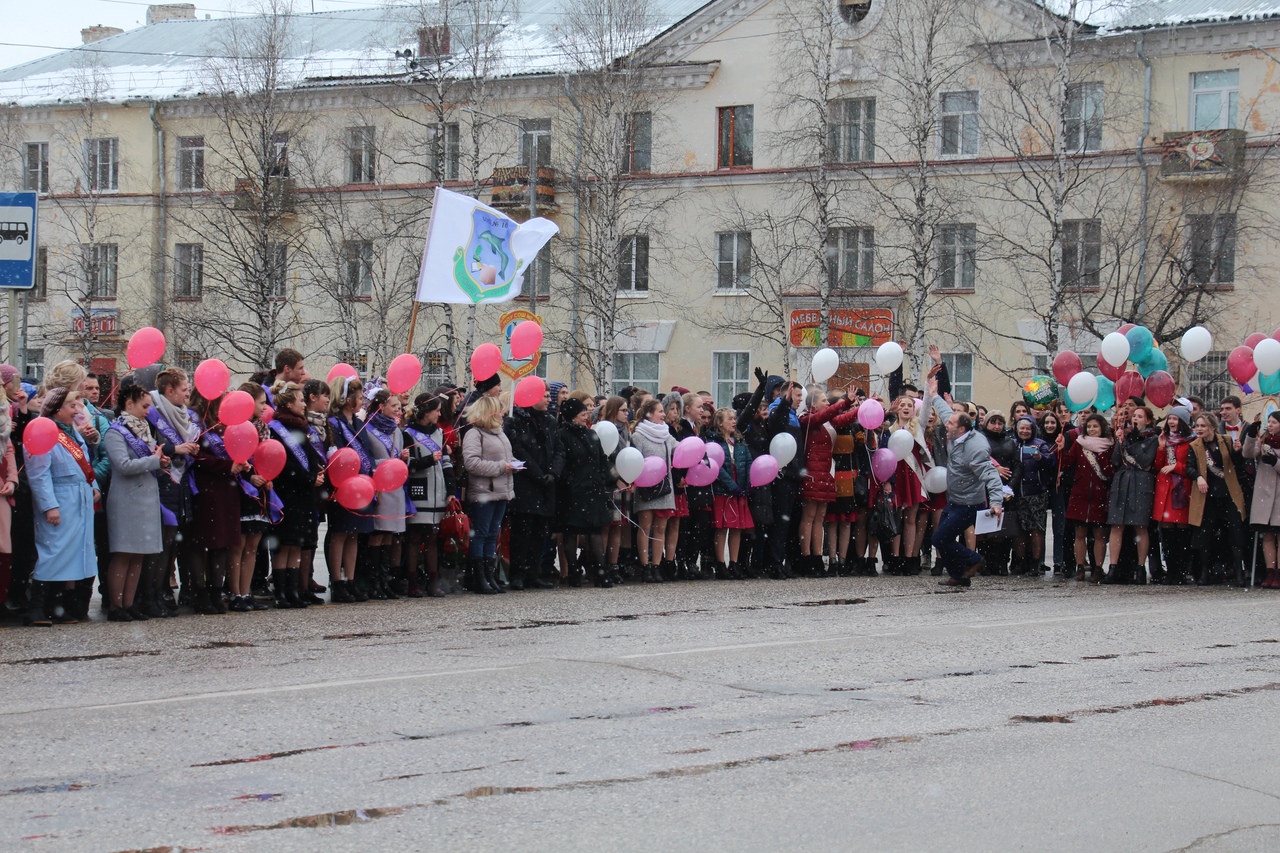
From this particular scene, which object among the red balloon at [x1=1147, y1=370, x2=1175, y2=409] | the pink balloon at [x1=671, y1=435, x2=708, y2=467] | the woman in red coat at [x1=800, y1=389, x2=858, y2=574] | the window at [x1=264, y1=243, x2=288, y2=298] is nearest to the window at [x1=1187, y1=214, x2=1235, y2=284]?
the red balloon at [x1=1147, y1=370, x2=1175, y2=409]

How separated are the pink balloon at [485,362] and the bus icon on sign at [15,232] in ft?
13.2

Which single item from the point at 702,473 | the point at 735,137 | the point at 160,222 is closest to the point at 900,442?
the point at 702,473


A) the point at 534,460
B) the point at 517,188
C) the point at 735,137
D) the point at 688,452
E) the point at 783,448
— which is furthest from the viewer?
the point at 735,137

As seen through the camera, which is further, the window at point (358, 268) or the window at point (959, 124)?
the window at point (358, 268)

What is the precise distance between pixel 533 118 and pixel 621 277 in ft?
16.8

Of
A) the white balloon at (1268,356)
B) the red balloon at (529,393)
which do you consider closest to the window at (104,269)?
the red balloon at (529,393)

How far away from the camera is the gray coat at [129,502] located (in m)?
11.7

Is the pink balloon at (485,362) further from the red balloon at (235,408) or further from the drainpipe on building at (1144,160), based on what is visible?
the drainpipe on building at (1144,160)

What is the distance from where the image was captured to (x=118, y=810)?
599 centimetres

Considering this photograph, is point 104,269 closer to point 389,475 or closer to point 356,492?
point 389,475

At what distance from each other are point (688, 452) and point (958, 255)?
84.3ft

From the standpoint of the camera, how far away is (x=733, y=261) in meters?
42.6

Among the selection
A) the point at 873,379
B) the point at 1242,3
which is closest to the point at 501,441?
the point at 873,379

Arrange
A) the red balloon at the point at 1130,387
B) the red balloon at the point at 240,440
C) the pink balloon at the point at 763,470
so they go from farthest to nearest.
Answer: the red balloon at the point at 1130,387
the pink balloon at the point at 763,470
the red balloon at the point at 240,440
